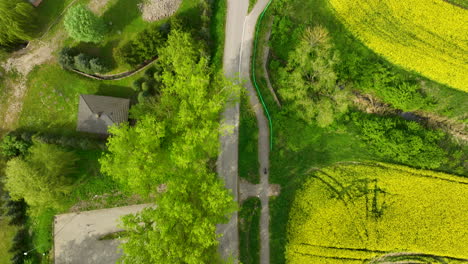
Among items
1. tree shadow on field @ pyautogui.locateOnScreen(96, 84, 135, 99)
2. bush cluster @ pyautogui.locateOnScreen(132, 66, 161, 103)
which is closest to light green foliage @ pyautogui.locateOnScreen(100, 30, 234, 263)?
bush cluster @ pyautogui.locateOnScreen(132, 66, 161, 103)

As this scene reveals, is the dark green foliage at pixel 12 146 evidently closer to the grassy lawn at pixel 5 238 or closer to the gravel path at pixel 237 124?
the grassy lawn at pixel 5 238

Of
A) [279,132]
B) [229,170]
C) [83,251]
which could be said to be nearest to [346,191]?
[279,132]

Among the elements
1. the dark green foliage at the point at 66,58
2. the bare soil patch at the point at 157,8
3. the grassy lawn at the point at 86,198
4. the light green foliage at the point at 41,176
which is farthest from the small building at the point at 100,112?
the bare soil patch at the point at 157,8

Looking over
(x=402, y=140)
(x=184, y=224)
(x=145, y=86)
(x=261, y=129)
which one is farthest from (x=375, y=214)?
(x=145, y=86)

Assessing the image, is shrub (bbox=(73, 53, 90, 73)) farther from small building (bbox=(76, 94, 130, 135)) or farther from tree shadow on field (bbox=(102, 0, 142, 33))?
tree shadow on field (bbox=(102, 0, 142, 33))

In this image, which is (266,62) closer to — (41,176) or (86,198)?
(86,198)
